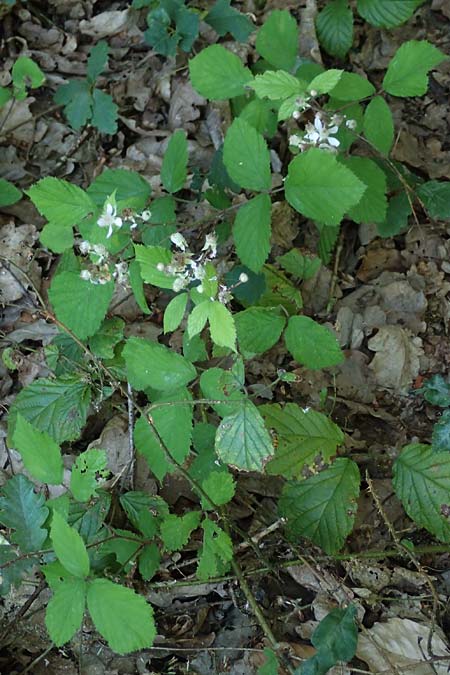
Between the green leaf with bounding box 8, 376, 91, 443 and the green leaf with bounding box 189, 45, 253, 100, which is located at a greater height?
the green leaf with bounding box 189, 45, 253, 100

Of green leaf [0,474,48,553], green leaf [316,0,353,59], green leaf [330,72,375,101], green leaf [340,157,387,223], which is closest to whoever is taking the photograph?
green leaf [0,474,48,553]

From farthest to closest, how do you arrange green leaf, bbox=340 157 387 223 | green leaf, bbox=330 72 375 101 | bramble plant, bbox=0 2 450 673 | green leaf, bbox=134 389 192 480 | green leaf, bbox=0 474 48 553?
green leaf, bbox=340 157 387 223
green leaf, bbox=330 72 375 101
green leaf, bbox=134 389 192 480
green leaf, bbox=0 474 48 553
bramble plant, bbox=0 2 450 673

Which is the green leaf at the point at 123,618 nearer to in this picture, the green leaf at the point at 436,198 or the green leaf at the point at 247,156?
the green leaf at the point at 247,156

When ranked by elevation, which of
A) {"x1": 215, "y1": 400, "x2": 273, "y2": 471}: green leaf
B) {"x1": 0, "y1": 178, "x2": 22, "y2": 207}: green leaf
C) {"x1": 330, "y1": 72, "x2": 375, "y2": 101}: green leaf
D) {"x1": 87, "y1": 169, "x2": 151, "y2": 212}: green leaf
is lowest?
{"x1": 215, "y1": 400, "x2": 273, "y2": 471}: green leaf

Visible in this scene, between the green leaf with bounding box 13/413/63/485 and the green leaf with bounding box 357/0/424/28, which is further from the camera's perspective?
the green leaf with bounding box 357/0/424/28

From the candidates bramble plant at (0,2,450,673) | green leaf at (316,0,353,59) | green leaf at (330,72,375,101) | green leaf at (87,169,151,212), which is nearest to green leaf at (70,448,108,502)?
bramble plant at (0,2,450,673)

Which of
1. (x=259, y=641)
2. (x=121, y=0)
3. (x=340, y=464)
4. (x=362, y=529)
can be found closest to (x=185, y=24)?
(x=121, y=0)

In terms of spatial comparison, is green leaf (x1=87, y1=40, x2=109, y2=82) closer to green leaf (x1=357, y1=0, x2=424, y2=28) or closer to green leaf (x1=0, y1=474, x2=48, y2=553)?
green leaf (x1=357, y1=0, x2=424, y2=28)
